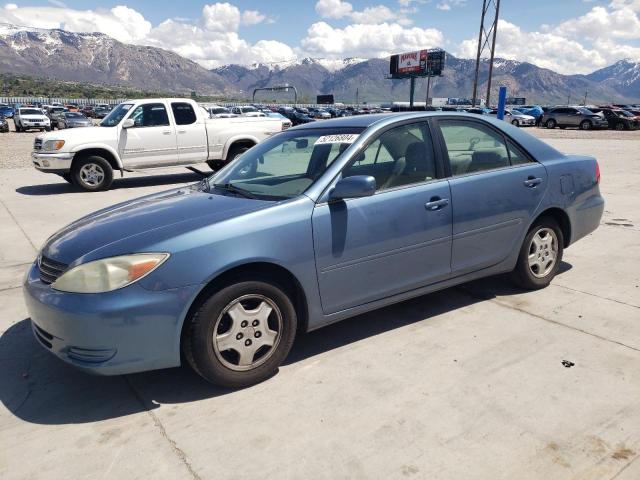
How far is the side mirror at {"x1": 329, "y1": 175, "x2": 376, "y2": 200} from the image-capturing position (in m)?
3.13

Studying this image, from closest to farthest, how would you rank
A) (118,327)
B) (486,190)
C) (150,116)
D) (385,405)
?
(118,327) → (385,405) → (486,190) → (150,116)

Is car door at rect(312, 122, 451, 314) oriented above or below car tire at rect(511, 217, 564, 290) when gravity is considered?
above

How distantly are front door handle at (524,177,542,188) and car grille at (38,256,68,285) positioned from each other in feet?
11.2

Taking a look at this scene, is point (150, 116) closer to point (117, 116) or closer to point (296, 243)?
point (117, 116)

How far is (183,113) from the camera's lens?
37.5 feet

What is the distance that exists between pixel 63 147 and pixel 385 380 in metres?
9.32

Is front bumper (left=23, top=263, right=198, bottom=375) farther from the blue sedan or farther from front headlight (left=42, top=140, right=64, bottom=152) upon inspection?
front headlight (left=42, top=140, right=64, bottom=152)

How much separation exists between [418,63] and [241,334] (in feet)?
251

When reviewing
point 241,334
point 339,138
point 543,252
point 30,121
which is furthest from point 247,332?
point 30,121

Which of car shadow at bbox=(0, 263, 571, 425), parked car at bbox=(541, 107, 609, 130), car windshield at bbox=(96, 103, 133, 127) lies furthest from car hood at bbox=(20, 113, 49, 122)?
car shadow at bbox=(0, 263, 571, 425)

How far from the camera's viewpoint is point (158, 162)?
36.6 ft

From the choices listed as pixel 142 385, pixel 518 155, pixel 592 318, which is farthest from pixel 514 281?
pixel 142 385

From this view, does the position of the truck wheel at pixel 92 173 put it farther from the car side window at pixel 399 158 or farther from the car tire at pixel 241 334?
the car tire at pixel 241 334

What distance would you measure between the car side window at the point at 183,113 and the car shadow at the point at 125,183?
1.37 meters
